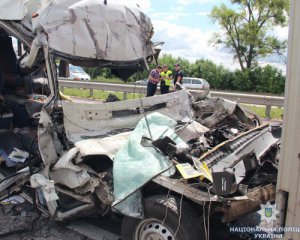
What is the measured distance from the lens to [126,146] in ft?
11.4

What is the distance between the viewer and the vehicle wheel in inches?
115

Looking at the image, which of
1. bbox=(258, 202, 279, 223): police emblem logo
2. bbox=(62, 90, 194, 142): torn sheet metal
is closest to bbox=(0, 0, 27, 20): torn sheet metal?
bbox=(62, 90, 194, 142): torn sheet metal

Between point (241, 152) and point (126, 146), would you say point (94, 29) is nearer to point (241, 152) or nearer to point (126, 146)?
point (126, 146)

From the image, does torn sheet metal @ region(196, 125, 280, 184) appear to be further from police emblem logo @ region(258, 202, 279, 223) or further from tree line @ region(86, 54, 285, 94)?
tree line @ region(86, 54, 285, 94)

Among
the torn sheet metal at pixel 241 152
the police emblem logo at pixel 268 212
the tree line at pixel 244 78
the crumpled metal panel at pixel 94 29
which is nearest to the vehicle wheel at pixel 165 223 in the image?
the torn sheet metal at pixel 241 152

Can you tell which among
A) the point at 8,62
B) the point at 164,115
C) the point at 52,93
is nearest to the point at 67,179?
the point at 52,93

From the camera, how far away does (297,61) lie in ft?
7.25

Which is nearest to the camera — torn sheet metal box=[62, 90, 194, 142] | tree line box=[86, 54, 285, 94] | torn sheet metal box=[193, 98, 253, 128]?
torn sheet metal box=[62, 90, 194, 142]

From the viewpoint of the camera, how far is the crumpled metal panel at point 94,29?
4.04 meters

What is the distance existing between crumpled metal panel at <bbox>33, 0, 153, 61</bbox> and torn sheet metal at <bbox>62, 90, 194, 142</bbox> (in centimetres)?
59

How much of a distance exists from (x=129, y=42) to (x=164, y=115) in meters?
1.02

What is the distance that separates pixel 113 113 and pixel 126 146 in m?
0.78

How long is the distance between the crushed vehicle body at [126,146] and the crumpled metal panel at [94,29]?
0.04 ft

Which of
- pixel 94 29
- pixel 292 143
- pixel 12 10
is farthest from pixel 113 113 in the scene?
pixel 292 143
